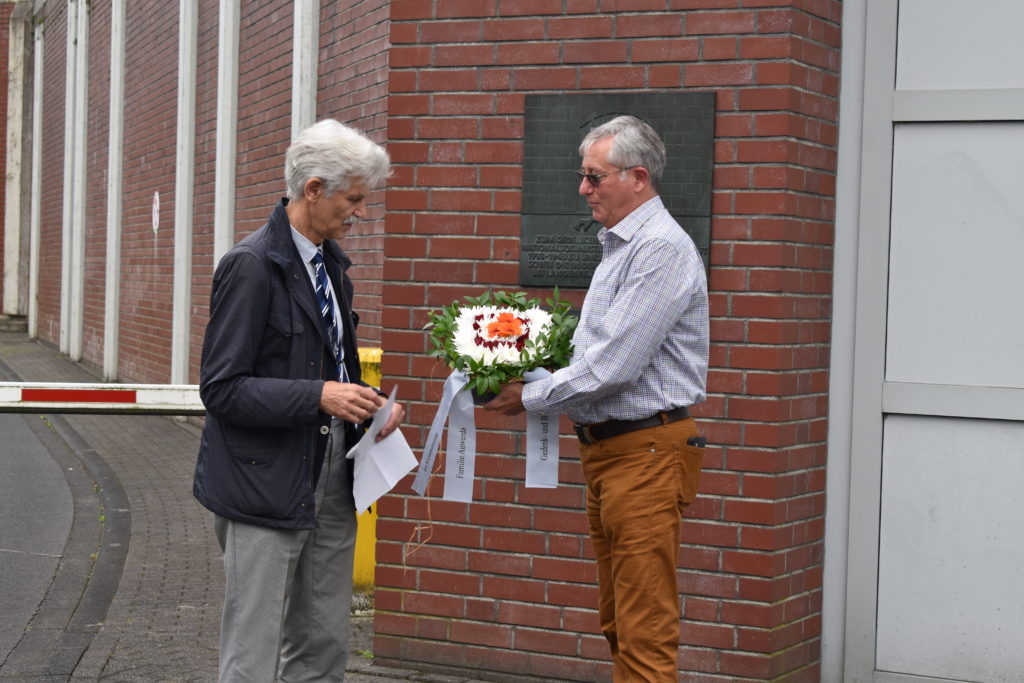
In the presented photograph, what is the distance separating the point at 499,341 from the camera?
13.3ft

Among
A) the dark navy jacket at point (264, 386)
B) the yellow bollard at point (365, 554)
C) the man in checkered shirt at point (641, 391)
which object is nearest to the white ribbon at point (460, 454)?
the man in checkered shirt at point (641, 391)

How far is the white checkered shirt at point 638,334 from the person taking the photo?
3.82 metres

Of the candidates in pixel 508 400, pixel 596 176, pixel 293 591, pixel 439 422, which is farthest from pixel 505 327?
pixel 293 591

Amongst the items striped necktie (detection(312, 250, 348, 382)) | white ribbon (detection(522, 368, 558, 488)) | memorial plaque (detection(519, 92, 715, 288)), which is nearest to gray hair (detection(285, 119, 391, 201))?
striped necktie (detection(312, 250, 348, 382))

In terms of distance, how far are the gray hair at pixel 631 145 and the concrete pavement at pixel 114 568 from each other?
2.43 metres

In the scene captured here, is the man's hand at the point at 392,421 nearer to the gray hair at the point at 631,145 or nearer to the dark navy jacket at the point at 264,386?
the dark navy jacket at the point at 264,386

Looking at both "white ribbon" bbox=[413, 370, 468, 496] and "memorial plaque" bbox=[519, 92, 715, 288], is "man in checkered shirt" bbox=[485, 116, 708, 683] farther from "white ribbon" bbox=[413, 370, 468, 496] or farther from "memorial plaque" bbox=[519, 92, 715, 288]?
"memorial plaque" bbox=[519, 92, 715, 288]

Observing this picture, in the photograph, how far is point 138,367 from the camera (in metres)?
16.6

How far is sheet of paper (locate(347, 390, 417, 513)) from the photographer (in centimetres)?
386

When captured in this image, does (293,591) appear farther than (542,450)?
No

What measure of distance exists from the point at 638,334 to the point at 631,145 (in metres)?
0.57

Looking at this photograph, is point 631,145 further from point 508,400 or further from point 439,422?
point 439,422

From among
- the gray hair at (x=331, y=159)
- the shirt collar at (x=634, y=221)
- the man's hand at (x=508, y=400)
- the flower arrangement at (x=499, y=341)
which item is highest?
the gray hair at (x=331, y=159)

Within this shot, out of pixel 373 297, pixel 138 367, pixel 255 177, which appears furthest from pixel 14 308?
pixel 373 297
